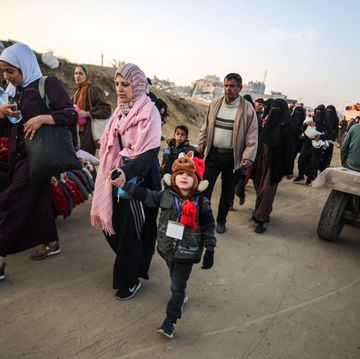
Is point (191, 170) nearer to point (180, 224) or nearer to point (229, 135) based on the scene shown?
point (180, 224)

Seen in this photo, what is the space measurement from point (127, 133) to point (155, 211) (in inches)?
28.8

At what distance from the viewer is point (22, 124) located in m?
3.06

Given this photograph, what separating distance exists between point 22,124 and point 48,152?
388mm

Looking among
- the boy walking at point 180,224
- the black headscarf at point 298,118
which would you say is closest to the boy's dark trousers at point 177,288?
the boy walking at point 180,224

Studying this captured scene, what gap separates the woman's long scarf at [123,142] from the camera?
2.70m

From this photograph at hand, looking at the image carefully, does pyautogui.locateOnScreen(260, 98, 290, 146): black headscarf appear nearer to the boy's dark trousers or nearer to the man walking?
the man walking

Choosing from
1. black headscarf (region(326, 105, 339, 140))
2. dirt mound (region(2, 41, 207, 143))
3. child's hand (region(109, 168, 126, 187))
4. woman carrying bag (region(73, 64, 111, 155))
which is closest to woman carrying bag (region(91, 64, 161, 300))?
child's hand (region(109, 168, 126, 187))

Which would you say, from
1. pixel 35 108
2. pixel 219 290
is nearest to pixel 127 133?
pixel 35 108

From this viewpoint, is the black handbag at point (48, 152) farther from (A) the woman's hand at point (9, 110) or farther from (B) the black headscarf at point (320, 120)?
(B) the black headscarf at point (320, 120)

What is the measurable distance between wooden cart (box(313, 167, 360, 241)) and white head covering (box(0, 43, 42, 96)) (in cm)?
350

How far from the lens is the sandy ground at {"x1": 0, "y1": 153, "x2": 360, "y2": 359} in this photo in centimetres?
246

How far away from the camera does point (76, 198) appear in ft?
13.1

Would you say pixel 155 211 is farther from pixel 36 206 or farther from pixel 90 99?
pixel 90 99

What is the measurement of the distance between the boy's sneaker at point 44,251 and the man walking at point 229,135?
1922 mm
